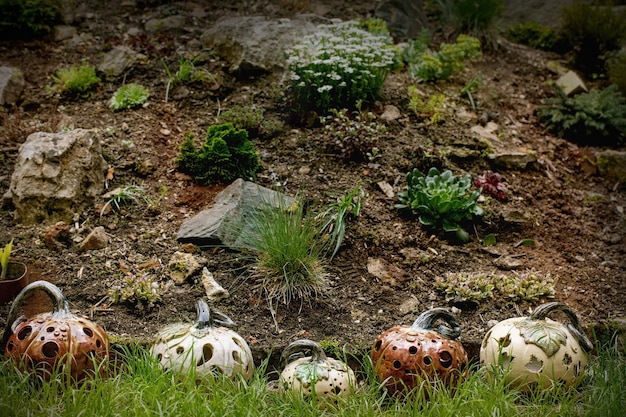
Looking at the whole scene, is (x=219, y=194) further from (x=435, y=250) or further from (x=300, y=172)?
(x=435, y=250)

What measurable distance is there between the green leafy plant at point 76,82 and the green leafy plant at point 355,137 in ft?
8.41

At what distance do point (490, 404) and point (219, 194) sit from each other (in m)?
2.91

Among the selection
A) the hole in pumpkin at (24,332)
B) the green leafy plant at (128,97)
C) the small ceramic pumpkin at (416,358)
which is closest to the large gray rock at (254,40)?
the green leafy plant at (128,97)

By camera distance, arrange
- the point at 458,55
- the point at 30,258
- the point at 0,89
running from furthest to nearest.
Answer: the point at 458,55, the point at 0,89, the point at 30,258

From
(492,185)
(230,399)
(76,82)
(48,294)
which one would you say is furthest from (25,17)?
(230,399)

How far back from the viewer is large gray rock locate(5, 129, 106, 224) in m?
5.25

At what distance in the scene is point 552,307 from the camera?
3885 mm

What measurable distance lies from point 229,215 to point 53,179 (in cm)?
148

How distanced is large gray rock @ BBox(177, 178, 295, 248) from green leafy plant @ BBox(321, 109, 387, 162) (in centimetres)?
89

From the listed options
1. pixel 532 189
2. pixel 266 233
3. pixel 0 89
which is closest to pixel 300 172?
pixel 266 233

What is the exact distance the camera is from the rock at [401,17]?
333 inches

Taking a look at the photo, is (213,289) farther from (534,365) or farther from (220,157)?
(534,365)

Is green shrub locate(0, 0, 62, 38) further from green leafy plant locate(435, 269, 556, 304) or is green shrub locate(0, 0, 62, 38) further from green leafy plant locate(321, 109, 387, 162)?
green leafy plant locate(435, 269, 556, 304)

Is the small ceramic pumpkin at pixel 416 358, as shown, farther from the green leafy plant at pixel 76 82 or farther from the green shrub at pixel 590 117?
the green leafy plant at pixel 76 82
